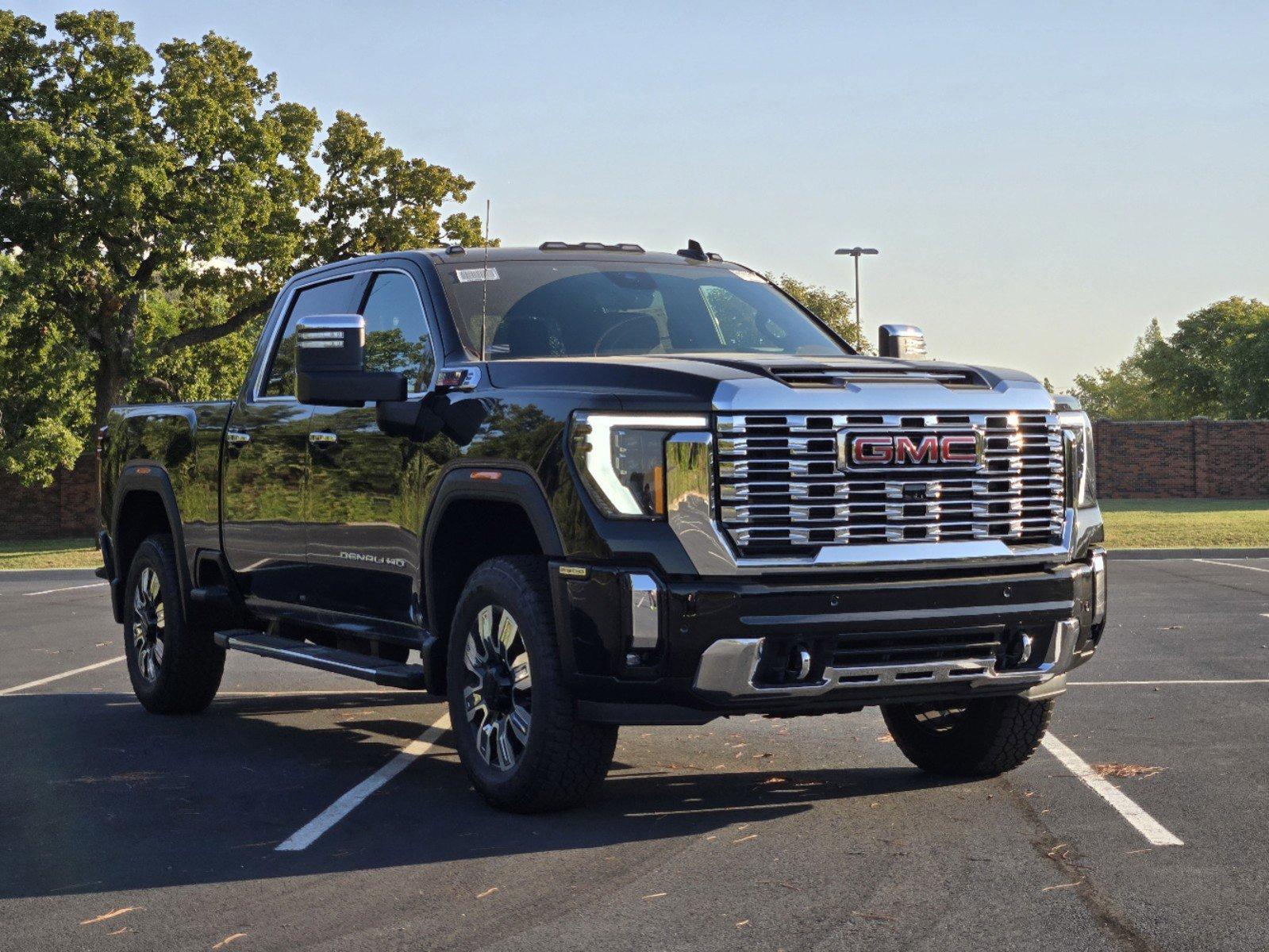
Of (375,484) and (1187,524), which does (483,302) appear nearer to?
(375,484)

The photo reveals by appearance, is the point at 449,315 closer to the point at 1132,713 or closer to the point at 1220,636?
the point at 1132,713

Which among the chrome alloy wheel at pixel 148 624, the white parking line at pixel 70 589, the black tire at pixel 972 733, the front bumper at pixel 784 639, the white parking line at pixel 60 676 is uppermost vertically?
the front bumper at pixel 784 639

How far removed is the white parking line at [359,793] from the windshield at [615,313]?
192 cm

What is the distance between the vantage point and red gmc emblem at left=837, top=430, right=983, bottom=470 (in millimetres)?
5980

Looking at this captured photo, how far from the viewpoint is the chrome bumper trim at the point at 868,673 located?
5.79 meters

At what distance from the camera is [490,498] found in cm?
654

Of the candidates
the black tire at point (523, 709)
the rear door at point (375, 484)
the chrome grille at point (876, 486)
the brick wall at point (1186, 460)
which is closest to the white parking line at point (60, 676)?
the rear door at point (375, 484)

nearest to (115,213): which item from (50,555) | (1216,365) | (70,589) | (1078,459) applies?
(50,555)

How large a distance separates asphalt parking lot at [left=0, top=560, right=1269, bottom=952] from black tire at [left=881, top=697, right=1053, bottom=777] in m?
0.11

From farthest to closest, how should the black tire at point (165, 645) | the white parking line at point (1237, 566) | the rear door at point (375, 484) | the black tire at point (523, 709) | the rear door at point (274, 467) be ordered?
the white parking line at point (1237, 566), the black tire at point (165, 645), the rear door at point (274, 467), the rear door at point (375, 484), the black tire at point (523, 709)

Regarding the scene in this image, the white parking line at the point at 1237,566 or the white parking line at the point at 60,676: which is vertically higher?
the white parking line at the point at 60,676

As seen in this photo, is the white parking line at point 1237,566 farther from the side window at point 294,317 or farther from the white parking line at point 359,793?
the side window at point 294,317

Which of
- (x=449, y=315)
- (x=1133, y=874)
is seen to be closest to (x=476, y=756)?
(x=449, y=315)

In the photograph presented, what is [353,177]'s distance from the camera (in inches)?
1673
